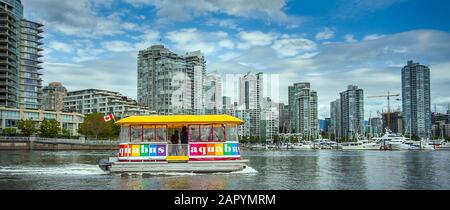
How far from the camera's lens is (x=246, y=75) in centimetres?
12150

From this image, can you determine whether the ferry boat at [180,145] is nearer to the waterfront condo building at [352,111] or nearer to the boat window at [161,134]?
the boat window at [161,134]

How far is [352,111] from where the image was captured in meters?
141

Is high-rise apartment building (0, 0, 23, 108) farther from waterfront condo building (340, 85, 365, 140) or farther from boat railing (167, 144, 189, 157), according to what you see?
boat railing (167, 144, 189, 157)

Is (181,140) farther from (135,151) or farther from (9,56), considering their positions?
(9,56)

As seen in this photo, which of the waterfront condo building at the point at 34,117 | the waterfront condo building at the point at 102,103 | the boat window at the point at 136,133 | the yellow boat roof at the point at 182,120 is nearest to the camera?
the yellow boat roof at the point at 182,120

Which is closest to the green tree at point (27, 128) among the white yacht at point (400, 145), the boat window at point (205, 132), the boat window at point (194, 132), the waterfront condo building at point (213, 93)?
the waterfront condo building at point (213, 93)

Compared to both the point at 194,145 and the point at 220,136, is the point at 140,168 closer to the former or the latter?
the point at 194,145

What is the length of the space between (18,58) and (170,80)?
50.9 m

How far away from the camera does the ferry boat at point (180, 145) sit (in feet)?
78.6

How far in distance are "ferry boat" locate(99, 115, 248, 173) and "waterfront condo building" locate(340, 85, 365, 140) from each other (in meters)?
99.2

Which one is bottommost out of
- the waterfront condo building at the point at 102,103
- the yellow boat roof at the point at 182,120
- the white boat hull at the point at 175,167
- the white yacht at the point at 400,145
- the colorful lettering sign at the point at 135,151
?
the white yacht at the point at 400,145

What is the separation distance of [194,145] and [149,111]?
419 feet
